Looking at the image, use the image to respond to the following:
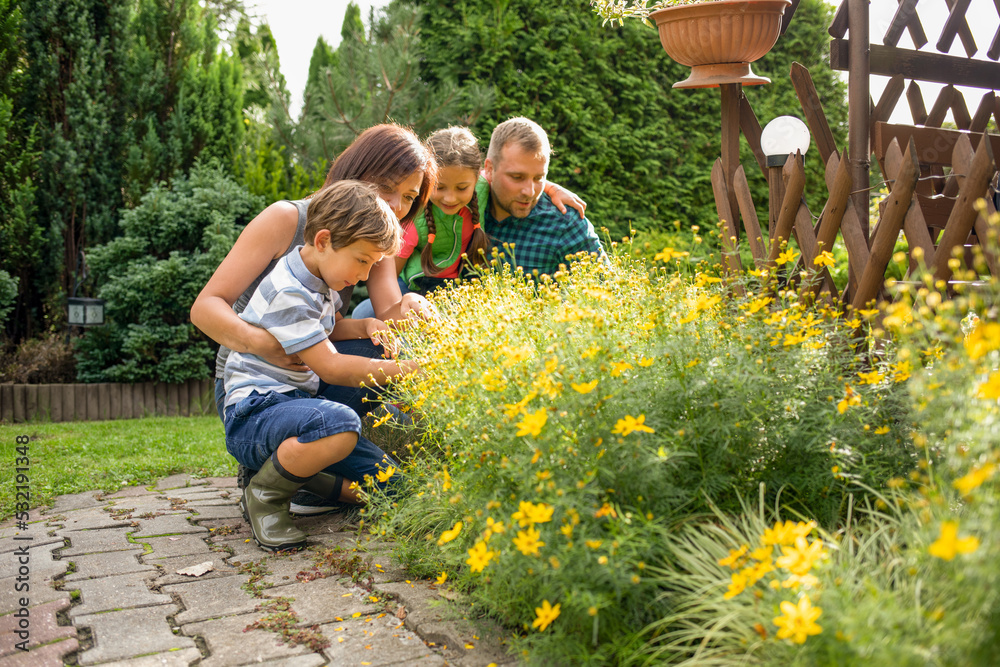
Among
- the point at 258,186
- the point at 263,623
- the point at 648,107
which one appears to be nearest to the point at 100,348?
the point at 258,186

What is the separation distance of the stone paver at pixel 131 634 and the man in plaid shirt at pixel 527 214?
2084 millimetres

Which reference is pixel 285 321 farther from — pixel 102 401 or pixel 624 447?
pixel 102 401

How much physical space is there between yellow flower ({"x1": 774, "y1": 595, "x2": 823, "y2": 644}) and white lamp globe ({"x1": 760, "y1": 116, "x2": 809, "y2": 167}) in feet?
7.47

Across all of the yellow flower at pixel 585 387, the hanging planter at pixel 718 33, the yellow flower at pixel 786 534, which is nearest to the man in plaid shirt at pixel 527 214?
the hanging planter at pixel 718 33

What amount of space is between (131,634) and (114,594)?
0.29 metres

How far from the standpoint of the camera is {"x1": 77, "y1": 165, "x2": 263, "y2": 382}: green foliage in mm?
5672

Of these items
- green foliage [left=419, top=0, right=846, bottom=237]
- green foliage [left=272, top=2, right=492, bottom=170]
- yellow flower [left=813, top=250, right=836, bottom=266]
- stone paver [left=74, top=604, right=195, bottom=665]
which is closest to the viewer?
stone paver [left=74, top=604, right=195, bottom=665]

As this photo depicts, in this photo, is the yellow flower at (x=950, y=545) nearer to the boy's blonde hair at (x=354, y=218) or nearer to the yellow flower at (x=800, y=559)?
the yellow flower at (x=800, y=559)

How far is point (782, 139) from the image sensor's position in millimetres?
3084

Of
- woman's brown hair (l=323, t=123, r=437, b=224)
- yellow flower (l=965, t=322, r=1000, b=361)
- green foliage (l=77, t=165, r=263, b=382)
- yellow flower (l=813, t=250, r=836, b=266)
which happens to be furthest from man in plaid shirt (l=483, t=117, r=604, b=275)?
green foliage (l=77, t=165, r=263, b=382)

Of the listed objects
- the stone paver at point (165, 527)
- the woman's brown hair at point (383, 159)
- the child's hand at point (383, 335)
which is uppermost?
the woman's brown hair at point (383, 159)

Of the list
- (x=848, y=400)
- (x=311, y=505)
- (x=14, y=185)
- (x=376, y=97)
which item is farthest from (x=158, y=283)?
(x=848, y=400)

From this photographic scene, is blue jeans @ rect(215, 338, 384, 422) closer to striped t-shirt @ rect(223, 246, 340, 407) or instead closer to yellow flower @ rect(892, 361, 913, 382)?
striped t-shirt @ rect(223, 246, 340, 407)

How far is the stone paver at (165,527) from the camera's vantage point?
267 centimetres
